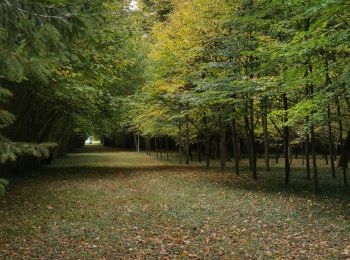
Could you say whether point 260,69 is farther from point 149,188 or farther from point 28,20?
point 28,20

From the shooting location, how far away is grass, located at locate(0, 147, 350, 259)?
7615 mm

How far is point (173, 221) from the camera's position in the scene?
10.0m

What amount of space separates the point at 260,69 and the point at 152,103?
37.7ft

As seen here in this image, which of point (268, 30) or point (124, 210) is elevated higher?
point (268, 30)

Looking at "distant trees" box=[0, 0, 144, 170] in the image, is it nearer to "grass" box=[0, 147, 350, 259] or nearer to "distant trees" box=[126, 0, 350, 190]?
"grass" box=[0, 147, 350, 259]

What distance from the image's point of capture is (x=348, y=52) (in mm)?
13625

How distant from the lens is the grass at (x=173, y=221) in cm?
761

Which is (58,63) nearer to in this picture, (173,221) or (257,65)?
(173,221)

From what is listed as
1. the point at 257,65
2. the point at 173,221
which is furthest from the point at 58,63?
the point at 257,65

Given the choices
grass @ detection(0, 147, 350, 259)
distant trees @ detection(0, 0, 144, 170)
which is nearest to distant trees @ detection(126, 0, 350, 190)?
grass @ detection(0, 147, 350, 259)

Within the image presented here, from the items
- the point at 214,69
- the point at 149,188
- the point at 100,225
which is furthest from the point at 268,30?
the point at 100,225

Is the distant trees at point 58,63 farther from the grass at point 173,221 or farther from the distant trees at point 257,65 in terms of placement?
the distant trees at point 257,65

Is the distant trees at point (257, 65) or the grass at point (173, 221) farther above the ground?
the distant trees at point (257, 65)

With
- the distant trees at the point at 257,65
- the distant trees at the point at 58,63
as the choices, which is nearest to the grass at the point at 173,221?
the distant trees at the point at 58,63
